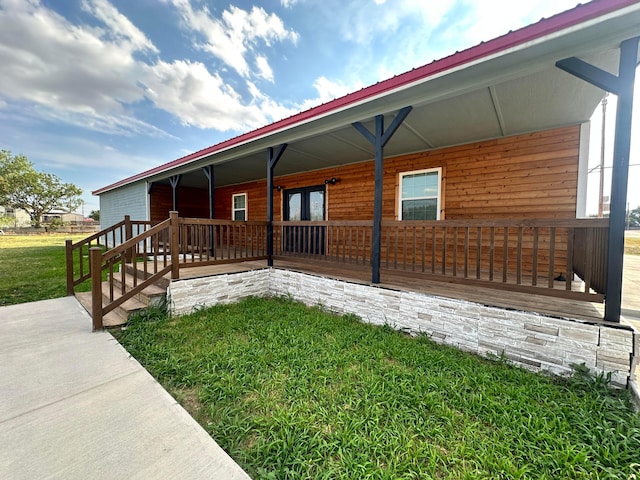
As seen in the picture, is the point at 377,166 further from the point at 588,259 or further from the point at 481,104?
the point at 588,259

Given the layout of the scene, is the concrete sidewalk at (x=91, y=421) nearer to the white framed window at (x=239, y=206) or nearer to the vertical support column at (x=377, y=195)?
the vertical support column at (x=377, y=195)

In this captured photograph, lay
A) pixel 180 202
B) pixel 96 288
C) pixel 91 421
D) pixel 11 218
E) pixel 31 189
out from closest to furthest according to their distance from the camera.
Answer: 1. pixel 91 421
2. pixel 96 288
3. pixel 180 202
4. pixel 11 218
5. pixel 31 189

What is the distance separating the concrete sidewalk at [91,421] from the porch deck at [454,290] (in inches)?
68.2

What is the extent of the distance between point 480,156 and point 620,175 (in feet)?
8.93

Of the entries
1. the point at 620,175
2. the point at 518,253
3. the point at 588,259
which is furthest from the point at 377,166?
the point at 588,259

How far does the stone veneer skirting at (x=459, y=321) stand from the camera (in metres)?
2.26

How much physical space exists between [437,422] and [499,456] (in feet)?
1.21

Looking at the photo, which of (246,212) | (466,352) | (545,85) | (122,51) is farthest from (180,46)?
(466,352)

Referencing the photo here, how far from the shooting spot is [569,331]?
94.0 inches

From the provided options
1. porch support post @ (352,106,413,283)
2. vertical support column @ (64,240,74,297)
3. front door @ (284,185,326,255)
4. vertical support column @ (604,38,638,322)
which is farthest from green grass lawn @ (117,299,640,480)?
front door @ (284,185,326,255)

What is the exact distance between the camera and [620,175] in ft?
7.27

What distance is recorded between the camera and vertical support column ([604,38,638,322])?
2156 mm

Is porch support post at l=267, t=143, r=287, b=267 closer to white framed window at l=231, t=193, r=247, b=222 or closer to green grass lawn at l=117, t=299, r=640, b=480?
green grass lawn at l=117, t=299, r=640, b=480

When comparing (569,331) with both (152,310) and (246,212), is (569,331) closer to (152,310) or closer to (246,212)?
(152,310)
